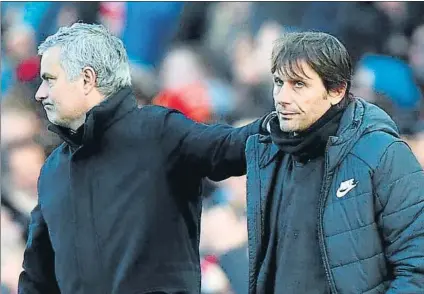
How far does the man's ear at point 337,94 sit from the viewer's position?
10.5 ft

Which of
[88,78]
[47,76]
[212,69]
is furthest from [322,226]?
[212,69]

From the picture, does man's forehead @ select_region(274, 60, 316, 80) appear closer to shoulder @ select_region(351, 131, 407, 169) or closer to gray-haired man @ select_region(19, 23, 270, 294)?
shoulder @ select_region(351, 131, 407, 169)

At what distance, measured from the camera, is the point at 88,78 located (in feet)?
12.7

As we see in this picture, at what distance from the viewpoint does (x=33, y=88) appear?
264 inches

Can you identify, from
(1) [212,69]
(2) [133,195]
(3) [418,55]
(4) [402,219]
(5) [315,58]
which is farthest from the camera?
(1) [212,69]

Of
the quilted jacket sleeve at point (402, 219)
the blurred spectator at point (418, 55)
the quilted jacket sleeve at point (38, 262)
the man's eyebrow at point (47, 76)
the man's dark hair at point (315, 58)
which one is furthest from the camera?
the blurred spectator at point (418, 55)

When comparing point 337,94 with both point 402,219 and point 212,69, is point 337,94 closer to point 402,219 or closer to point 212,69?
point 402,219

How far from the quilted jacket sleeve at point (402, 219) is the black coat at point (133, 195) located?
0.76 metres

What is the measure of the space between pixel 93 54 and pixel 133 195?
1.73 feet

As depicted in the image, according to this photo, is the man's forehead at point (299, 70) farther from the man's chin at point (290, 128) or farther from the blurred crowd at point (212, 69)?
the blurred crowd at point (212, 69)

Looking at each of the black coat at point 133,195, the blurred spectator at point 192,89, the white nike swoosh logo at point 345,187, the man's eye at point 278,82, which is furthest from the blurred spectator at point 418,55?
the white nike swoosh logo at point 345,187

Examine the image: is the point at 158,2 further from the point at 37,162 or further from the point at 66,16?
the point at 37,162

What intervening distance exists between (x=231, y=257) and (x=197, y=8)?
4.90ft

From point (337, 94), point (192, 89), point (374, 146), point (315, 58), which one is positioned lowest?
point (192, 89)
